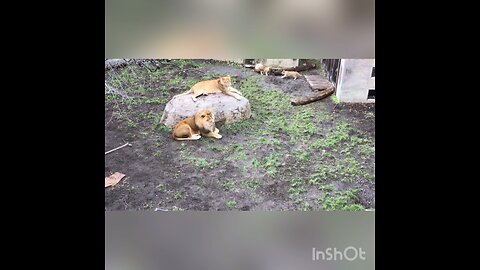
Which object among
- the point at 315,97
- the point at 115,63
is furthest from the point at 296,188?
the point at 115,63

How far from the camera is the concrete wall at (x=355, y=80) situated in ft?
10.7

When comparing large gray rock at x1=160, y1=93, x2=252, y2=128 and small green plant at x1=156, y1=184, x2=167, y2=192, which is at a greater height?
large gray rock at x1=160, y1=93, x2=252, y2=128

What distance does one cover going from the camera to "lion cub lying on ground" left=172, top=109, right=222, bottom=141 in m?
3.31

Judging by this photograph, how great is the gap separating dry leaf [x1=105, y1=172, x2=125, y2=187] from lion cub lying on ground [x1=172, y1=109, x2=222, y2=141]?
37 cm

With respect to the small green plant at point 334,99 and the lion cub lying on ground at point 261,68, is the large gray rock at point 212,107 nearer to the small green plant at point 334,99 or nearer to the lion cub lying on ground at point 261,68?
the lion cub lying on ground at point 261,68

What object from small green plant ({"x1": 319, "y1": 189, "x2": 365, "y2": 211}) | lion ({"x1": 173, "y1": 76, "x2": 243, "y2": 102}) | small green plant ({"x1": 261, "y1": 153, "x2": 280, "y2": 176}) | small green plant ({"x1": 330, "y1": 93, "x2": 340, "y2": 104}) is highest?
lion ({"x1": 173, "y1": 76, "x2": 243, "y2": 102})

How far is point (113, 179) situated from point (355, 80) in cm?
147

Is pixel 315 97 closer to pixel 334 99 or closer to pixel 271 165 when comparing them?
pixel 334 99

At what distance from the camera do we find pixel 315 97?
3.35m

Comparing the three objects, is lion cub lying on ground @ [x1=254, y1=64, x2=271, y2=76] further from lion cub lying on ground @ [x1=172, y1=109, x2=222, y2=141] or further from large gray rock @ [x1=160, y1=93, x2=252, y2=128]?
lion cub lying on ground @ [x1=172, y1=109, x2=222, y2=141]

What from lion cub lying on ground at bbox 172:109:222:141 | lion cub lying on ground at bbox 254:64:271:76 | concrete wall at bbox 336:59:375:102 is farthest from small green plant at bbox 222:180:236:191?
concrete wall at bbox 336:59:375:102

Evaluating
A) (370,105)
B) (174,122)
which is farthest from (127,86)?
(370,105)

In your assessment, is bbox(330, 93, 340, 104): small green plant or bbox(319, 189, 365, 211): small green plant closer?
bbox(319, 189, 365, 211): small green plant

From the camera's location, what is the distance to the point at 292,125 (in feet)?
10.9
